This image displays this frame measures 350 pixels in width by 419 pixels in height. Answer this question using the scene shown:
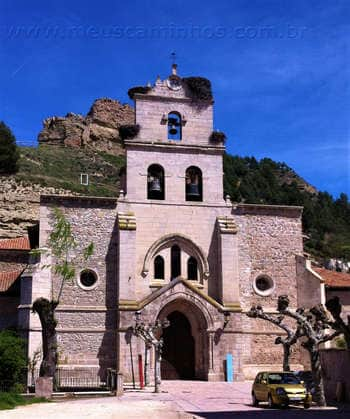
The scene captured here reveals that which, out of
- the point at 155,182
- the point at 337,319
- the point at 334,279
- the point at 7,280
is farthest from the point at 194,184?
the point at 337,319

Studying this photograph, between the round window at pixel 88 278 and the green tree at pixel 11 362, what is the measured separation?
5257 millimetres

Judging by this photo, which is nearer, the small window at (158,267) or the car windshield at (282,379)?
the car windshield at (282,379)

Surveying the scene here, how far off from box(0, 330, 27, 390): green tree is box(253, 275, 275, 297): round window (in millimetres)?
12897

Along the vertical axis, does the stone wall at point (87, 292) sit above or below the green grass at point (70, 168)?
below

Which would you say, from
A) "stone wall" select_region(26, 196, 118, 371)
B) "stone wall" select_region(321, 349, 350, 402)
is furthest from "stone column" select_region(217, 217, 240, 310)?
"stone wall" select_region(321, 349, 350, 402)


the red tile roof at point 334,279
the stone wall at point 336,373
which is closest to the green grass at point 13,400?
the stone wall at point 336,373

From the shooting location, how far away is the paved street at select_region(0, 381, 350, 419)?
1620 centimetres

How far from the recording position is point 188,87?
33000 mm

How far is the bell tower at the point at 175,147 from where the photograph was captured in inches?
1240

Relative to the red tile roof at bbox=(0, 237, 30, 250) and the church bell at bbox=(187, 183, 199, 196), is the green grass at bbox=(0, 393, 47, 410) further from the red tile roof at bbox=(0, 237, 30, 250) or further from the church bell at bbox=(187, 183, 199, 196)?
the red tile roof at bbox=(0, 237, 30, 250)

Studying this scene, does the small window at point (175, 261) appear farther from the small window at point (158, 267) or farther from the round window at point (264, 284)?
the round window at point (264, 284)

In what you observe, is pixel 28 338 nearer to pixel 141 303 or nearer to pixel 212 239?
pixel 141 303

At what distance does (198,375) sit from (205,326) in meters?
2.65

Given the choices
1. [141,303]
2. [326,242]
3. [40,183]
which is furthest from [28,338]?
[326,242]
